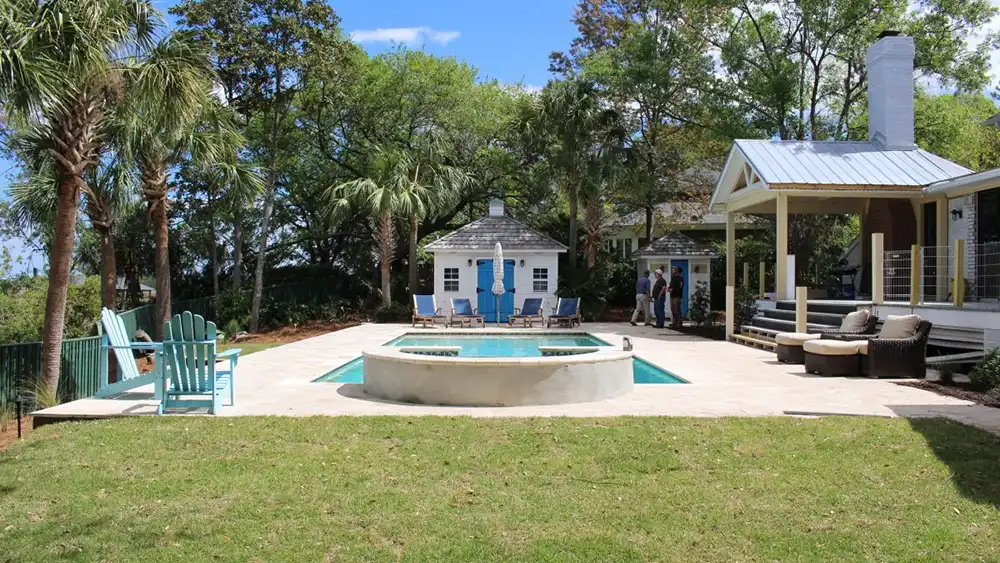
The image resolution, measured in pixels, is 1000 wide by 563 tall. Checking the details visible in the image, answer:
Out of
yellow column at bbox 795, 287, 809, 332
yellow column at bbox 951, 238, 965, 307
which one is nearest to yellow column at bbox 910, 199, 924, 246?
yellow column at bbox 795, 287, 809, 332

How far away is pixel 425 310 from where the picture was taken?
2116 centimetres

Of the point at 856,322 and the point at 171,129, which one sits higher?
the point at 171,129

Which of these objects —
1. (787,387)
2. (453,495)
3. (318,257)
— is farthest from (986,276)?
(318,257)

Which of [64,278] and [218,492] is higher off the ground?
[64,278]

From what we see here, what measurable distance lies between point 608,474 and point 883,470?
6.60ft

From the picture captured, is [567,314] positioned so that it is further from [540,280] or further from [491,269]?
[491,269]

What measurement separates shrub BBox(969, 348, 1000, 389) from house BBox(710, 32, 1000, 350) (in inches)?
65.0

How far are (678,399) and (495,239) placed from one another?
15.7 metres

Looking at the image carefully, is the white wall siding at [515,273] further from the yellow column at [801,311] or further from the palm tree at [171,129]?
the yellow column at [801,311]

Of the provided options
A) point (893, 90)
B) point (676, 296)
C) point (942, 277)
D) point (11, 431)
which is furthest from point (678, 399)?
point (893, 90)

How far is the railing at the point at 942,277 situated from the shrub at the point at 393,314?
45.7ft

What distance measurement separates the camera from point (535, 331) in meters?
→ 17.8

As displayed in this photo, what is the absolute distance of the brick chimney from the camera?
17703mm

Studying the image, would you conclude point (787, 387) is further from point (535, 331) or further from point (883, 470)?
point (535, 331)
